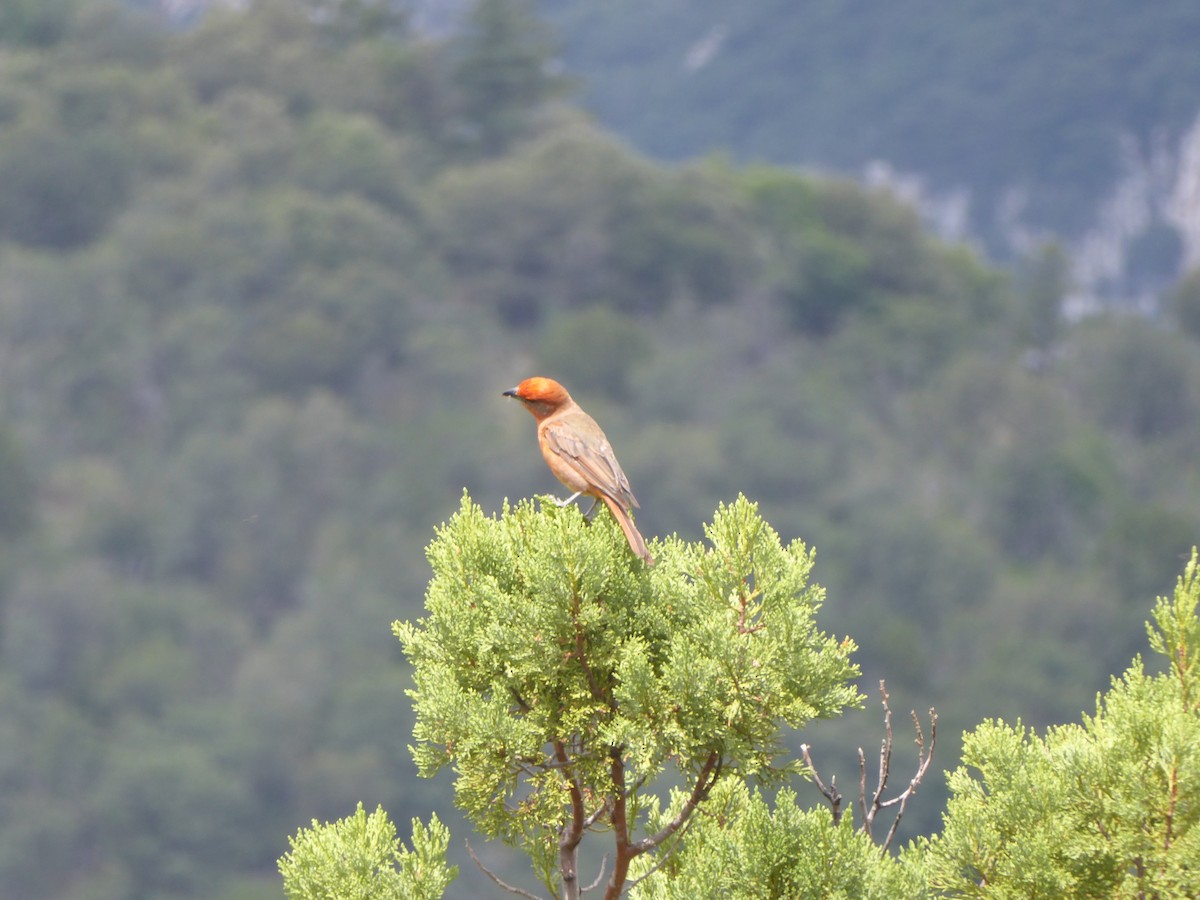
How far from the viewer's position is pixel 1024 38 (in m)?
123

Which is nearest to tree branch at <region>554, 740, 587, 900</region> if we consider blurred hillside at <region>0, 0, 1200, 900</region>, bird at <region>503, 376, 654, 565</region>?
bird at <region>503, 376, 654, 565</region>

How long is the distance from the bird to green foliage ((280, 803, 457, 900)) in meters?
1.23

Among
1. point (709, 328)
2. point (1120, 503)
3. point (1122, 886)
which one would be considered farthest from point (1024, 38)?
point (1122, 886)

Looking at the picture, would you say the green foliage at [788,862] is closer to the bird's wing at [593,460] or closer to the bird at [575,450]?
the bird at [575,450]

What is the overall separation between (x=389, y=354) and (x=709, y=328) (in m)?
14.7

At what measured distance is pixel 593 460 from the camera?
22.4 ft

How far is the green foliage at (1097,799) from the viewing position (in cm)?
526

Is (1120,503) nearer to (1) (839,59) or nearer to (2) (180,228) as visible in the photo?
(2) (180,228)

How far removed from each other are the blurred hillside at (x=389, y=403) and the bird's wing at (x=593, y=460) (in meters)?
49.0

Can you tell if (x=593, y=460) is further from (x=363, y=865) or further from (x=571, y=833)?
(x=363, y=865)

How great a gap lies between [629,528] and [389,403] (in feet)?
243

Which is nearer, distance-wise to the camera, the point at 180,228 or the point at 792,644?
the point at 792,644

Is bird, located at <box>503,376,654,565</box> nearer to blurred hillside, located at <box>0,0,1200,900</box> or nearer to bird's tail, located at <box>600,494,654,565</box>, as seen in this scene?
bird's tail, located at <box>600,494,654,565</box>

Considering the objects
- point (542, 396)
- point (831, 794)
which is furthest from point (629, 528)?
point (542, 396)
